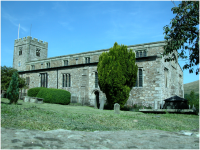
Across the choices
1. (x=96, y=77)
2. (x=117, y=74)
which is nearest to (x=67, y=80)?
(x=96, y=77)

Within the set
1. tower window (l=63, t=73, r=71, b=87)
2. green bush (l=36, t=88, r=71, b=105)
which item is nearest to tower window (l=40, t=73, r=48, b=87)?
tower window (l=63, t=73, r=71, b=87)

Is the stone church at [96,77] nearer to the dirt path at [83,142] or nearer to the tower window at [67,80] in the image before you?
the tower window at [67,80]

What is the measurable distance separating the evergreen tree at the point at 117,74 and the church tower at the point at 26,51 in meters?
33.4

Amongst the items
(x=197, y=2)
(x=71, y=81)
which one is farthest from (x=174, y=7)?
(x=71, y=81)

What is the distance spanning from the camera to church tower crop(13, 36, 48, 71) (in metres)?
46.8

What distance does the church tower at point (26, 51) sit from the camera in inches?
1841

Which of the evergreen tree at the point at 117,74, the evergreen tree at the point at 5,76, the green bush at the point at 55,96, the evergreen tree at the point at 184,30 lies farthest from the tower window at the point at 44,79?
the evergreen tree at the point at 184,30

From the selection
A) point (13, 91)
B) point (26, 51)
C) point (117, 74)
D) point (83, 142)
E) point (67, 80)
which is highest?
point (26, 51)

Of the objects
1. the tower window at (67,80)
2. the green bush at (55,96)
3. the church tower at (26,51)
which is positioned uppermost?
the church tower at (26,51)

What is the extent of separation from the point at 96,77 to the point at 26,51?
28942 millimetres

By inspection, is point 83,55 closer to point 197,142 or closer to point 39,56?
point 39,56

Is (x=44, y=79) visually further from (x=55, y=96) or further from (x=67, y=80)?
(x=55, y=96)

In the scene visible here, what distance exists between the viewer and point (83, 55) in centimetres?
3641

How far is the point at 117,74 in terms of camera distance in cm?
1802
